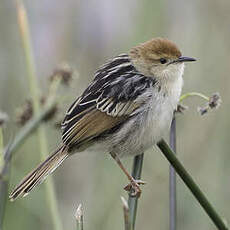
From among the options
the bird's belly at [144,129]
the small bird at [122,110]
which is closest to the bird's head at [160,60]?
the small bird at [122,110]

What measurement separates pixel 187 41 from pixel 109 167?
Result: 3.92 ft

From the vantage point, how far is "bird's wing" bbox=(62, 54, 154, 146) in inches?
120

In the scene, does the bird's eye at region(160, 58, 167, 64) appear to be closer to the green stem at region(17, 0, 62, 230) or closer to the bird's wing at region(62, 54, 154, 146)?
the bird's wing at region(62, 54, 154, 146)

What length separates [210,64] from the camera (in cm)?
413

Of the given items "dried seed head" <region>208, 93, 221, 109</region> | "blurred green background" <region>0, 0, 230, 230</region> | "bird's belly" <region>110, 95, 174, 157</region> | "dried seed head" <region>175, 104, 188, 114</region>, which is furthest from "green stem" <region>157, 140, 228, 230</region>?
"blurred green background" <region>0, 0, 230, 230</region>

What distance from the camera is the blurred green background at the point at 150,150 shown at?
4020 mm

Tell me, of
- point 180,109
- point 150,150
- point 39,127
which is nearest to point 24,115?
point 39,127

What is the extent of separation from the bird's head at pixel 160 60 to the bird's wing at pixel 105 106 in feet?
0.25

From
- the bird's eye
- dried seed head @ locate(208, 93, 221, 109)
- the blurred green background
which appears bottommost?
the blurred green background

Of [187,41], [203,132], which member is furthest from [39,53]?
[203,132]

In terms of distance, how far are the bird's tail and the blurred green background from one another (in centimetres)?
93

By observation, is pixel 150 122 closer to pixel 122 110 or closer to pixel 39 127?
pixel 122 110

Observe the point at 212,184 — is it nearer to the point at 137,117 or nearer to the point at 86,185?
the point at 86,185

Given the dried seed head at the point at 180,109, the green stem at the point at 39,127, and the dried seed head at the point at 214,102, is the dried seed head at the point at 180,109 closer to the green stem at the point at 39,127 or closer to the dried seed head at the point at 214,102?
the dried seed head at the point at 214,102
